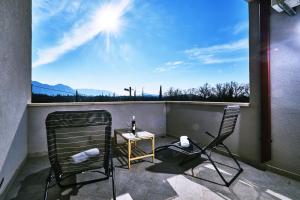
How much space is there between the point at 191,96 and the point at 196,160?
198 cm

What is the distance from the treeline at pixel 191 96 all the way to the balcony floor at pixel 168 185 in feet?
4.55

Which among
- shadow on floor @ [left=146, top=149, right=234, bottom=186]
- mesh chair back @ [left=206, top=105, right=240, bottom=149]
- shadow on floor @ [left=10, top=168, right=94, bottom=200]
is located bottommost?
shadow on floor @ [left=146, top=149, right=234, bottom=186]

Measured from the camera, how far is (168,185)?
2076mm

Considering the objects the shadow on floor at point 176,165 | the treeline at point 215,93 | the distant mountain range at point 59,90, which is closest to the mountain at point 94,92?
the distant mountain range at point 59,90

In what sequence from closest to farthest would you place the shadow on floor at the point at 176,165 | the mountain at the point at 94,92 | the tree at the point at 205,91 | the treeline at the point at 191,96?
1. the shadow on floor at the point at 176,165
2. the treeline at the point at 191,96
3. the tree at the point at 205,91
4. the mountain at the point at 94,92

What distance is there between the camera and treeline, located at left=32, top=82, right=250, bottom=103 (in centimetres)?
322

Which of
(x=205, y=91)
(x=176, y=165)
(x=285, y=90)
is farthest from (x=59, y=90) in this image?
(x=285, y=90)

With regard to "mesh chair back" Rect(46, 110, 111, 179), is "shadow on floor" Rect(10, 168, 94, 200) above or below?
below

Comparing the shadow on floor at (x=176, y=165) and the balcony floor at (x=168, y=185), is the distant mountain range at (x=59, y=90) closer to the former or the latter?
the balcony floor at (x=168, y=185)

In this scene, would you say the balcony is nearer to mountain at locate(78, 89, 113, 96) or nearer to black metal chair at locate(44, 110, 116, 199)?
black metal chair at locate(44, 110, 116, 199)

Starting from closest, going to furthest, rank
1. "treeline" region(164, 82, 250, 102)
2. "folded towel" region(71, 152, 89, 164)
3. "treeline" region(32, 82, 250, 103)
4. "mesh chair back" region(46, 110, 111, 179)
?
"mesh chair back" region(46, 110, 111, 179) < "folded towel" region(71, 152, 89, 164) < "treeline" region(164, 82, 250, 102) < "treeline" region(32, 82, 250, 103)

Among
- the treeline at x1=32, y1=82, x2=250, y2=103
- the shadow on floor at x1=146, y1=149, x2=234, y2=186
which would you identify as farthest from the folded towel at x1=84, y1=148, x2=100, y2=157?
the treeline at x1=32, y1=82, x2=250, y2=103

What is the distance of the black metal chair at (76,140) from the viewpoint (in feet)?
4.76

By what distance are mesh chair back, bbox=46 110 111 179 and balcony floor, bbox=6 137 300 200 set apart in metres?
0.50
